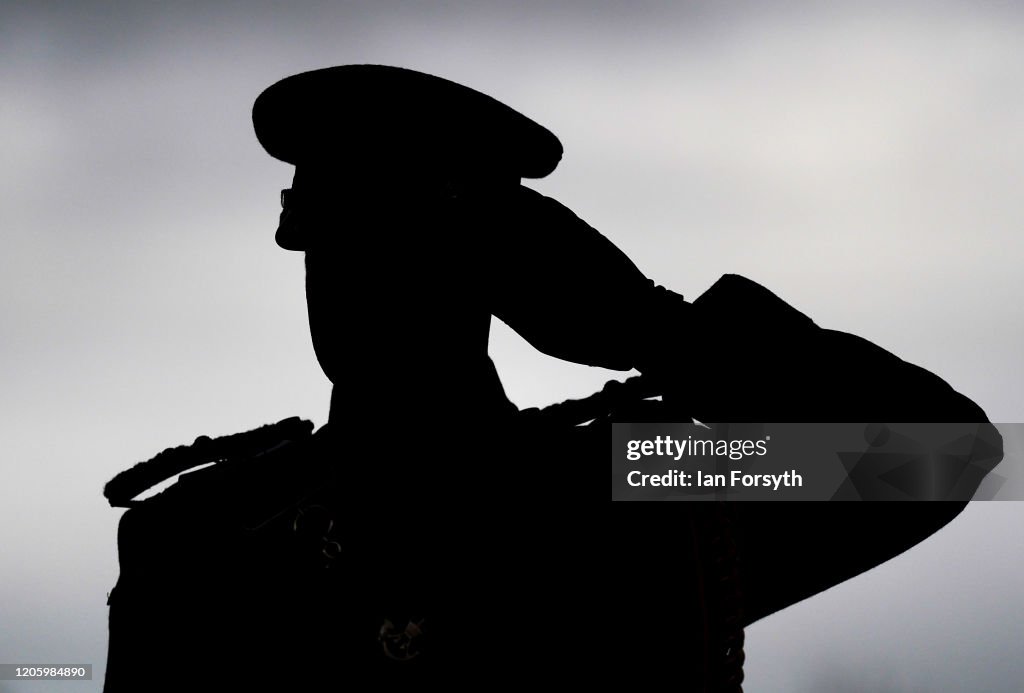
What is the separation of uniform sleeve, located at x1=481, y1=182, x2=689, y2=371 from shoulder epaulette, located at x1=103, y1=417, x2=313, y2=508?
40.0 inches

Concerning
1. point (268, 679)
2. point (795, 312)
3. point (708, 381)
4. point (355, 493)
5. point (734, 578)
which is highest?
point (795, 312)

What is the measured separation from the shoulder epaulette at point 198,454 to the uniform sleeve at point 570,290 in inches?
40.0

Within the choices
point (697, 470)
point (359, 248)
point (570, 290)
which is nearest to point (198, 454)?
point (359, 248)

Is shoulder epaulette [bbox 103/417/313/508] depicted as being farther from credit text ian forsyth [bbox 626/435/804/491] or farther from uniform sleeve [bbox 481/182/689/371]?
credit text ian forsyth [bbox 626/435/804/491]

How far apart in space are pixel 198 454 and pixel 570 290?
1.53 meters

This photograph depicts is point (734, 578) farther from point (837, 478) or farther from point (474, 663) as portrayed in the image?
point (474, 663)

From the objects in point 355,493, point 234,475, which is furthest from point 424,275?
point 234,475

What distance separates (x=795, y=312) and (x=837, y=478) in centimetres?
50

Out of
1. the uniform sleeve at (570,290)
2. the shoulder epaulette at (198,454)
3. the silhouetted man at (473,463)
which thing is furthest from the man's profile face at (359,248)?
the shoulder epaulette at (198,454)

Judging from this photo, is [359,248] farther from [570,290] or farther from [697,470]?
[697,470]

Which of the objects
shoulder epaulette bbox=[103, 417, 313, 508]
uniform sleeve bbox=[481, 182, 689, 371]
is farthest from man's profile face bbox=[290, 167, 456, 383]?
shoulder epaulette bbox=[103, 417, 313, 508]

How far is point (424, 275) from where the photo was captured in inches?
130

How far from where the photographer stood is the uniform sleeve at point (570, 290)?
297cm

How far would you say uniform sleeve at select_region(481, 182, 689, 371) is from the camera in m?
2.97
